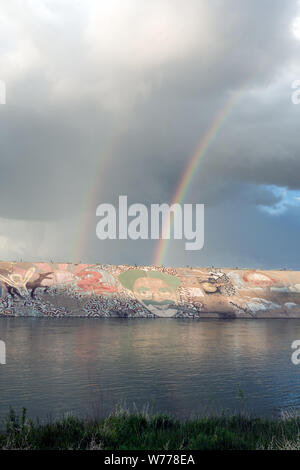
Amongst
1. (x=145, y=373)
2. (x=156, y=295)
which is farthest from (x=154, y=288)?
(x=145, y=373)

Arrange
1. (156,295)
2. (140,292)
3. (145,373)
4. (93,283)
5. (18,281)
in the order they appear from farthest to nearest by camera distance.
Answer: (156,295) → (140,292) → (93,283) → (18,281) → (145,373)

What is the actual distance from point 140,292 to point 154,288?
3.70 meters

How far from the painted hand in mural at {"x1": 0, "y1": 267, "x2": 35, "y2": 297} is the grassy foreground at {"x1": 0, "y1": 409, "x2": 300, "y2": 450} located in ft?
228

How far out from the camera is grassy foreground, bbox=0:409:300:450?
39.5ft

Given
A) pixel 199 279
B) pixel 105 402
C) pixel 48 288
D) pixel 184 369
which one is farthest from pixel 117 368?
pixel 199 279

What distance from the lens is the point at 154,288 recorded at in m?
91.6

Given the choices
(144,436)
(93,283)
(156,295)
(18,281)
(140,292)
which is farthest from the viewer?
(156,295)

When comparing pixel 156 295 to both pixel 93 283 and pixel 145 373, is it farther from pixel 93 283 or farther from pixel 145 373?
pixel 145 373

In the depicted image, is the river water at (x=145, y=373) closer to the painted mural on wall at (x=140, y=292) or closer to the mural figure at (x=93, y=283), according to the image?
the painted mural on wall at (x=140, y=292)

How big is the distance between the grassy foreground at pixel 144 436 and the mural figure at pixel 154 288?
71.8m

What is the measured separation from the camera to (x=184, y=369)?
110ft

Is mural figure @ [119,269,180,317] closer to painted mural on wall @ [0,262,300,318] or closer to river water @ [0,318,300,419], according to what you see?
painted mural on wall @ [0,262,300,318]

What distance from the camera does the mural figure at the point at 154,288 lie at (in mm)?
87500

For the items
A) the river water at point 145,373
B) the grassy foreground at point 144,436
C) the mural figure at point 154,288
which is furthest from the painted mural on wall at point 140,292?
the grassy foreground at point 144,436
